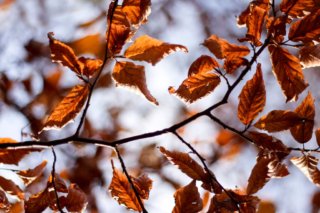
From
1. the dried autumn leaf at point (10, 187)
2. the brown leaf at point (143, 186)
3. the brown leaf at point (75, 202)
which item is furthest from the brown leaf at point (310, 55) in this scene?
the dried autumn leaf at point (10, 187)

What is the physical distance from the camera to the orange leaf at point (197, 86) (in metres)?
0.90

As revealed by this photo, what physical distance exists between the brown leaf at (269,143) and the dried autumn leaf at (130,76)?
26 cm

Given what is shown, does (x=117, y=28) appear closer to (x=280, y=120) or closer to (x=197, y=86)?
(x=197, y=86)

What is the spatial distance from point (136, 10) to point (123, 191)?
1.32 ft

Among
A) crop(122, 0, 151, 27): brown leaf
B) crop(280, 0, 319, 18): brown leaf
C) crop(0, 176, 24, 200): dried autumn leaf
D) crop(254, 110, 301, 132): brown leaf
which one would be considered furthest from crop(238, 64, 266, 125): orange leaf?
crop(0, 176, 24, 200): dried autumn leaf

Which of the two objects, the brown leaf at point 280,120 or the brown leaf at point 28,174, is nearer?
the brown leaf at point 280,120

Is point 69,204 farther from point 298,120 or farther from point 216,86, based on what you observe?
point 298,120

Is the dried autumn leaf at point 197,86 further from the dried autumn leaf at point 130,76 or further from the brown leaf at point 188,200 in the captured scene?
the brown leaf at point 188,200

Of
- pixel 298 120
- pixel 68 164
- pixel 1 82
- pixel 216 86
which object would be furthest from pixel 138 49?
pixel 68 164

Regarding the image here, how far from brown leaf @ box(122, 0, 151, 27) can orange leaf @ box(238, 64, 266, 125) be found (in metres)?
0.26

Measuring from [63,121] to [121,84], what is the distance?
0.50ft

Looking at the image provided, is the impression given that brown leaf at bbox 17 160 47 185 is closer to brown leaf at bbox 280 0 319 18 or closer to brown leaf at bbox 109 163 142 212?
brown leaf at bbox 109 163 142 212

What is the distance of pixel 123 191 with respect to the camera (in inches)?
36.2

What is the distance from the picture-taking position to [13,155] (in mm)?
960
